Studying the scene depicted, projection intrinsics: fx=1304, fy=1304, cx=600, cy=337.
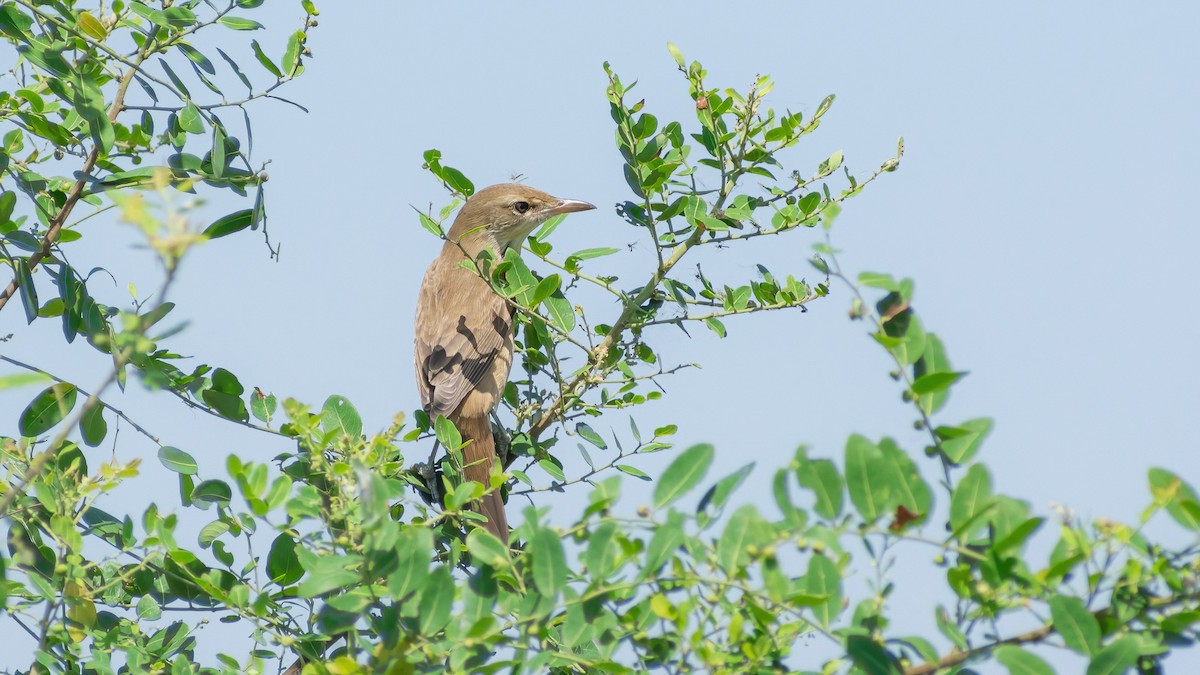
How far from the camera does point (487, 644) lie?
2.08 meters

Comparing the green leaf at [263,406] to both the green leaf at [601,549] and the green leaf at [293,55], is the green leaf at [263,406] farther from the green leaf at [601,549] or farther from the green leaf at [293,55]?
the green leaf at [601,549]

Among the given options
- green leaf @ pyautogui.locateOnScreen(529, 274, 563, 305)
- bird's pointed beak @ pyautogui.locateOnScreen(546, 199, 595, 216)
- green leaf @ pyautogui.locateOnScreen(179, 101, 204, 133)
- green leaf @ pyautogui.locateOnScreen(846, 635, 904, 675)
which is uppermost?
bird's pointed beak @ pyautogui.locateOnScreen(546, 199, 595, 216)

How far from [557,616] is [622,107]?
85.4 inches

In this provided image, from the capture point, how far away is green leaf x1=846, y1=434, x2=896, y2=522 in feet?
6.29

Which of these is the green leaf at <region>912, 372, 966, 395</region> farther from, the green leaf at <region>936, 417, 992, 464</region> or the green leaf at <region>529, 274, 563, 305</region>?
the green leaf at <region>529, 274, 563, 305</region>

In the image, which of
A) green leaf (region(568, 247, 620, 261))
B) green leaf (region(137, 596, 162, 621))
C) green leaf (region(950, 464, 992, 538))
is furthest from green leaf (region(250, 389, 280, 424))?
green leaf (region(950, 464, 992, 538))

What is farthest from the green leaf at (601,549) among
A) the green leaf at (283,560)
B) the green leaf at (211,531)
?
the green leaf at (211,531)

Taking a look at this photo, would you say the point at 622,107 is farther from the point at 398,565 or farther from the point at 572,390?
the point at 398,565

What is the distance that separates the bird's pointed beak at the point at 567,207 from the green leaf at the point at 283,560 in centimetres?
389

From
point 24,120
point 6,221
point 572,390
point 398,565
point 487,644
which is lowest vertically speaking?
point 487,644

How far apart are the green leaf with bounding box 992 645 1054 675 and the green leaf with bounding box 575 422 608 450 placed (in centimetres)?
284

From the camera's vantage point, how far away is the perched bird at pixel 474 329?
20.2ft

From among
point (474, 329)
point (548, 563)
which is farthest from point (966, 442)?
point (474, 329)

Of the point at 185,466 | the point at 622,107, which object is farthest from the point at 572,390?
the point at 185,466
